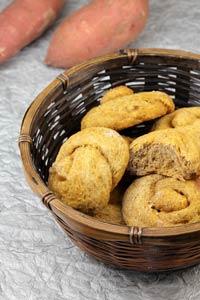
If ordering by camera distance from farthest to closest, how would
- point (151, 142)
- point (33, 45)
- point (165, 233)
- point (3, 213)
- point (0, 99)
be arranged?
point (33, 45) < point (0, 99) < point (3, 213) < point (151, 142) < point (165, 233)

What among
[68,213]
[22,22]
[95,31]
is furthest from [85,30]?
[68,213]

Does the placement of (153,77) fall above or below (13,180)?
above

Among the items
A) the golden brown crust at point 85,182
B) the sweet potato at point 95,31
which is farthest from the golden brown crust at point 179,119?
the sweet potato at point 95,31

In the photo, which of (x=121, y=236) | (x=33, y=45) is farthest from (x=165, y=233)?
(x=33, y=45)

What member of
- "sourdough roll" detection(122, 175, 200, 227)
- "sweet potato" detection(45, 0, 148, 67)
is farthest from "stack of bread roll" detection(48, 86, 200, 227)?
"sweet potato" detection(45, 0, 148, 67)

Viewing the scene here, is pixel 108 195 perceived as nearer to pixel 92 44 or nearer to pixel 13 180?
pixel 13 180

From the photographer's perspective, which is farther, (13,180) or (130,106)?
(13,180)

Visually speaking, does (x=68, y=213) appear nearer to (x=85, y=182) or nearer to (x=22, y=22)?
(x=85, y=182)
